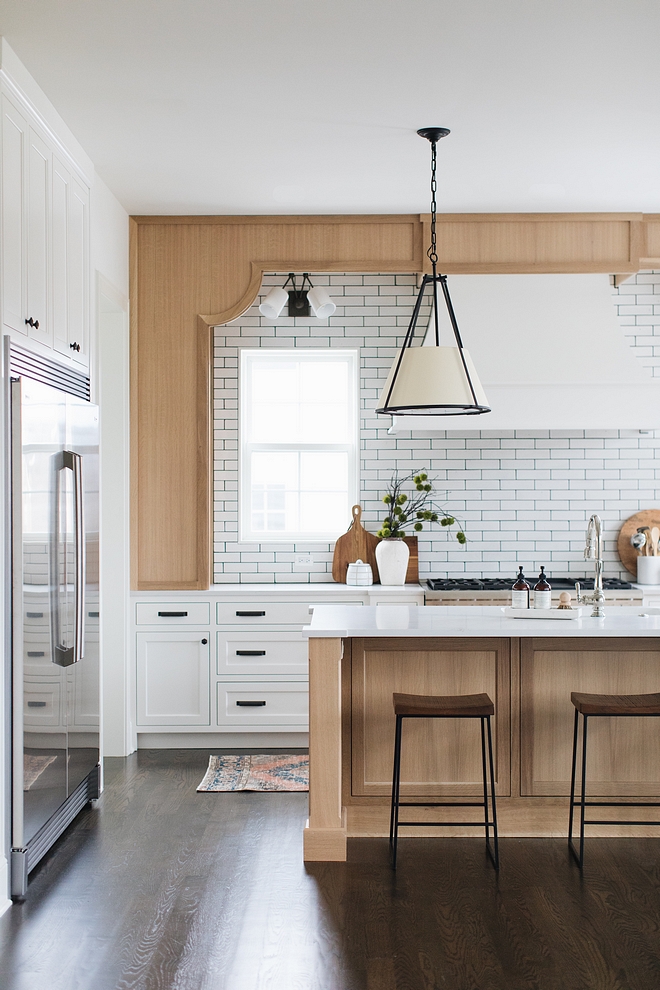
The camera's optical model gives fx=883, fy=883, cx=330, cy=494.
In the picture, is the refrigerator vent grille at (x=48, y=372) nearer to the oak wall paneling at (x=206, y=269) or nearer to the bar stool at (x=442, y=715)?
the oak wall paneling at (x=206, y=269)

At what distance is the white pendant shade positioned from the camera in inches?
131

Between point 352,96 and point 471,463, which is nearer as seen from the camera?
point 352,96

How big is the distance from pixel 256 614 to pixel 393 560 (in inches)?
34.7

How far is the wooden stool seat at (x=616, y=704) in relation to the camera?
329cm

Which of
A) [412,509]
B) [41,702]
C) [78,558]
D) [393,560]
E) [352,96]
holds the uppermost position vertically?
[352,96]

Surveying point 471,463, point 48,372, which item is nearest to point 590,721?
point 471,463

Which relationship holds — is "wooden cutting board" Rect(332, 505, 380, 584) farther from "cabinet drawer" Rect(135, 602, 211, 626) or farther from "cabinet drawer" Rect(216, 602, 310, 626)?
"cabinet drawer" Rect(135, 602, 211, 626)

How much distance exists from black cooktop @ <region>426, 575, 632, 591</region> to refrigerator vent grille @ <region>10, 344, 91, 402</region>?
7.36 ft

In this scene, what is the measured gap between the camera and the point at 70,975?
259 cm

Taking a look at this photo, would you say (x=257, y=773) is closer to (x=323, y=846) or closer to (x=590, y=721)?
(x=323, y=846)

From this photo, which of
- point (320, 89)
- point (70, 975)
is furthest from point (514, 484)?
point (70, 975)

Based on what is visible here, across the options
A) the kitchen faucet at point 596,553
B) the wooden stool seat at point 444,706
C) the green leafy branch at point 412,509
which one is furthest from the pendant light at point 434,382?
the green leafy branch at point 412,509

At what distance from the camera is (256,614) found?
5.05 m

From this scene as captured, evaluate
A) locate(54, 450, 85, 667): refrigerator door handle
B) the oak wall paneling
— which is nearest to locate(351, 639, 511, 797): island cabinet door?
locate(54, 450, 85, 667): refrigerator door handle
